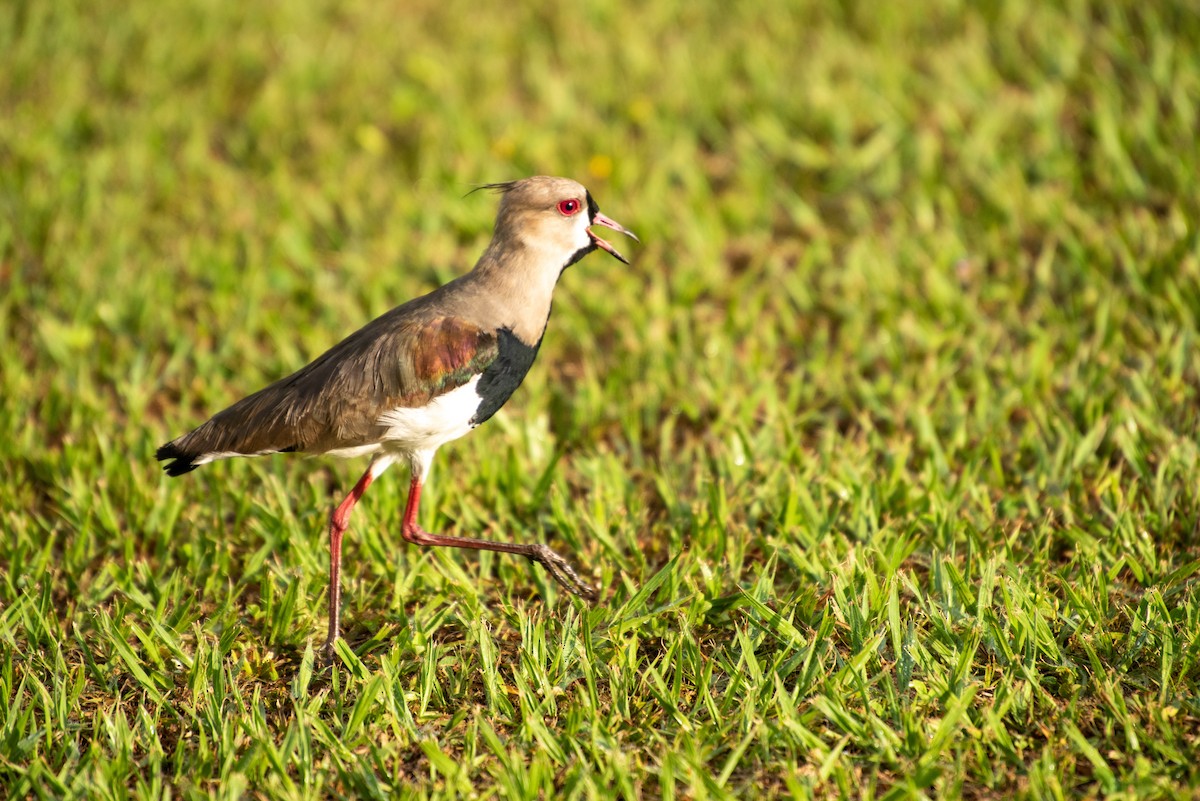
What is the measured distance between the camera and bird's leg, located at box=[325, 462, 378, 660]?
373cm

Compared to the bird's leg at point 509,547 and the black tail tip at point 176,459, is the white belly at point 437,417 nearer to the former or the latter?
the bird's leg at point 509,547

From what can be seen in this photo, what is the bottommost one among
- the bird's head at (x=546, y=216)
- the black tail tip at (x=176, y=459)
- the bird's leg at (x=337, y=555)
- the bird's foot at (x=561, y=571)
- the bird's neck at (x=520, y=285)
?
the bird's foot at (x=561, y=571)

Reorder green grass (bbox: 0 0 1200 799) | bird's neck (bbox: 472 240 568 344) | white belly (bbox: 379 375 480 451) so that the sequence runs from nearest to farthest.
→ green grass (bbox: 0 0 1200 799)
white belly (bbox: 379 375 480 451)
bird's neck (bbox: 472 240 568 344)

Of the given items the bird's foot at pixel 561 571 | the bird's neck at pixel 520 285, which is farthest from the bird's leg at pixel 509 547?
the bird's neck at pixel 520 285

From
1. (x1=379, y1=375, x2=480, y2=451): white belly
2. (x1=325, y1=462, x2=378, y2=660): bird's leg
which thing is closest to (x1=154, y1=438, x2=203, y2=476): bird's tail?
(x1=325, y1=462, x2=378, y2=660): bird's leg

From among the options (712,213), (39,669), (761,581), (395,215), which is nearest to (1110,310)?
A: (712,213)

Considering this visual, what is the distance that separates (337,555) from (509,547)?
55cm

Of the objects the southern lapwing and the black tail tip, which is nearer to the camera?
the southern lapwing

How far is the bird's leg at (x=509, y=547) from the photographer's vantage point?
12.6 ft

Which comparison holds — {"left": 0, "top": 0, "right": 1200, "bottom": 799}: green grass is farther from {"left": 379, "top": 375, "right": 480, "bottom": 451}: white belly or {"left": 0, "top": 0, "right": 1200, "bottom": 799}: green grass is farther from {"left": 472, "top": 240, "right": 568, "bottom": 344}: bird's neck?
{"left": 472, "top": 240, "right": 568, "bottom": 344}: bird's neck

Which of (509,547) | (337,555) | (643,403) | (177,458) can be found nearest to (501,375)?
(509,547)

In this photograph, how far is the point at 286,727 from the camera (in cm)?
337

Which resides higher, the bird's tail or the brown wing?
the brown wing

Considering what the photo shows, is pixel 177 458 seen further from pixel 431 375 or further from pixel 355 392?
pixel 431 375
